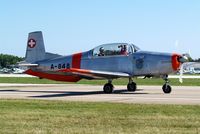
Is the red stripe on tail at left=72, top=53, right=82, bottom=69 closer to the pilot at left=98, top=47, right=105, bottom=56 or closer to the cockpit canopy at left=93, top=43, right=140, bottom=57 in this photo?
the cockpit canopy at left=93, top=43, right=140, bottom=57

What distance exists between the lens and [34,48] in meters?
27.1

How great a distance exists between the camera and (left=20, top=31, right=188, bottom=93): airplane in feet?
72.0

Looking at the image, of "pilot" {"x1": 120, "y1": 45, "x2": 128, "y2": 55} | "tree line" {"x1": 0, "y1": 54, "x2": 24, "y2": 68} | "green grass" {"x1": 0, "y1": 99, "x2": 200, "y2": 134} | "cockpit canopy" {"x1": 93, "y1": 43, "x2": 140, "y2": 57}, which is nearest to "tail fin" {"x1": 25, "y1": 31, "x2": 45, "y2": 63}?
"cockpit canopy" {"x1": 93, "y1": 43, "x2": 140, "y2": 57}

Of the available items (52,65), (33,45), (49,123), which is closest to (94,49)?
(52,65)

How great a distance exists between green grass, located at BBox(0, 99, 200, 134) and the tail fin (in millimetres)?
13628

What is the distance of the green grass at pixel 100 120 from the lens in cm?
923

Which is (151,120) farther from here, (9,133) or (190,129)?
(9,133)

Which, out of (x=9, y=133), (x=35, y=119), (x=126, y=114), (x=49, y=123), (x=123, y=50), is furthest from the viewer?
(x=123, y=50)

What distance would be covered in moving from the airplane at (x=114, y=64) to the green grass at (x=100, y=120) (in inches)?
337

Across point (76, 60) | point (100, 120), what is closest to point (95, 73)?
point (76, 60)

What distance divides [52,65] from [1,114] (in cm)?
1399

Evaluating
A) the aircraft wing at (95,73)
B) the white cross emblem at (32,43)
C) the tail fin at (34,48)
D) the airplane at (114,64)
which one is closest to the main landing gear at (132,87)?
the airplane at (114,64)

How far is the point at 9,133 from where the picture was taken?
8812mm

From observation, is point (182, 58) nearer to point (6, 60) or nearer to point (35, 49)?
point (35, 49)
